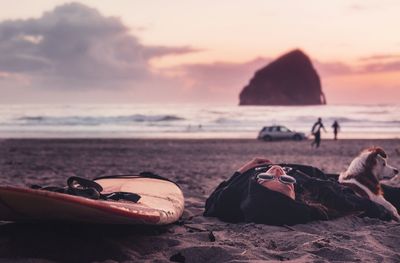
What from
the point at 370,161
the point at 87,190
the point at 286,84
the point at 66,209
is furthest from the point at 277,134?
the point at 286,84

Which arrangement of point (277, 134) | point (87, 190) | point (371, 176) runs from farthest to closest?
point (277, 134)
point (371, 176)
point (87, 190)

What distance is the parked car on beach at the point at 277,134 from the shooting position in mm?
27156

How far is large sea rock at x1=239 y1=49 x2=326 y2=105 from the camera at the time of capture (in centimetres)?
13612

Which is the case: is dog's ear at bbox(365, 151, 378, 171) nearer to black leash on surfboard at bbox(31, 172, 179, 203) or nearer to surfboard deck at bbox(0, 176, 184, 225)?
surfboard deck at bbox(0, 176, 184, 225)

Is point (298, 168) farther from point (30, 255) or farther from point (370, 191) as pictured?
point (30, 255)

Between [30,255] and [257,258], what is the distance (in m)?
1.71

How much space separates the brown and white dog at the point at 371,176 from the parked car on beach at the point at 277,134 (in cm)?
2121

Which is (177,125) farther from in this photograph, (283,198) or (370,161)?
(283,198)

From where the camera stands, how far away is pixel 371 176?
589 cm

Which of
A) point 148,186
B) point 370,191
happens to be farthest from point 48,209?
point 370,191

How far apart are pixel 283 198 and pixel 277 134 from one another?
22.8m

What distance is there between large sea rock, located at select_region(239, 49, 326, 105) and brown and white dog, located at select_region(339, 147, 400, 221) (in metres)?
128

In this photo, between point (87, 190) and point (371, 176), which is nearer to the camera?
point (87, 190)

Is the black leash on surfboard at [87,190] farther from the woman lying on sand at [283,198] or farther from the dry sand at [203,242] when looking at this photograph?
the woman lying on sand at [283,198]
